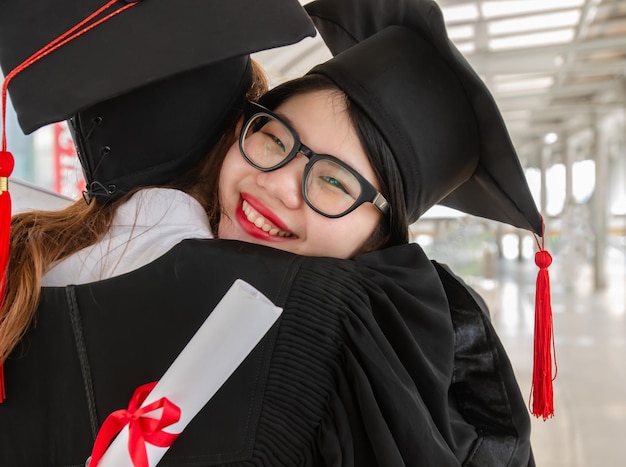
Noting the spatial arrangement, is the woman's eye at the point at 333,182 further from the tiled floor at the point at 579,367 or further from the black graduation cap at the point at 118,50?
the tiled floor at the point at 579,367

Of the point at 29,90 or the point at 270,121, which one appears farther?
the point at 270,121

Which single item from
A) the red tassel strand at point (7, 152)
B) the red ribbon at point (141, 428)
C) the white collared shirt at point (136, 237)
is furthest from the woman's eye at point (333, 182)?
the red ribbon at point (141, 428)

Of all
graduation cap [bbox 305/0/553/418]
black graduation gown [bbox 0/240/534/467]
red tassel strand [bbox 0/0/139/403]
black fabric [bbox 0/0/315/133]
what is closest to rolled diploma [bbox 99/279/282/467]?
black graduation gown [bbox 0/240/534/467]

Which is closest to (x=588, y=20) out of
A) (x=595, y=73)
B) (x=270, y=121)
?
(x=595, y=73)

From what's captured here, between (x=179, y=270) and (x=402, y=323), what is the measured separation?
0.27 meters

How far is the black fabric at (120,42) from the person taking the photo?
67 cm

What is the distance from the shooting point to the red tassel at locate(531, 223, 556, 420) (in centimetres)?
103

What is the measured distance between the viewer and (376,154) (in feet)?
3.06

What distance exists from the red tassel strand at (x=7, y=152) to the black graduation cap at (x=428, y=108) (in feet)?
1.30

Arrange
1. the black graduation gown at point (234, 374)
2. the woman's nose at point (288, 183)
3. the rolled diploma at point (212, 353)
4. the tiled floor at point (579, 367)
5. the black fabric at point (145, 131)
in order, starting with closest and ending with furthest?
the rolled diploma at point (212, 353), the black graduation gown at point (234, 374), the black fabric at point (145, 131), the woman's nose at point (288, 183), the tiled floor at point (579, 367)

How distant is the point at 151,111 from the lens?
80cm

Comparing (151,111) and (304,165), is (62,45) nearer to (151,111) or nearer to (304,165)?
(151,111)

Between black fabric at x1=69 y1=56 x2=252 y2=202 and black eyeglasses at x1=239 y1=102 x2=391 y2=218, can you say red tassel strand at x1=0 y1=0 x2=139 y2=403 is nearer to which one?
black fabric at x1=69 y1=56 x2=252 y2=202

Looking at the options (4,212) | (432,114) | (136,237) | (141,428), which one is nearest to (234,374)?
(141,428)
